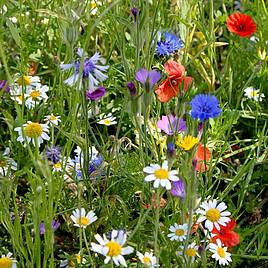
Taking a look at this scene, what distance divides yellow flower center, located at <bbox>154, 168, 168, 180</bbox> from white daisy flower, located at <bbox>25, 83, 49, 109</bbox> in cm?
55

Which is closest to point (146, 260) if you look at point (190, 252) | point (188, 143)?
point (190, 252)

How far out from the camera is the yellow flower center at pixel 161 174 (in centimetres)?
113

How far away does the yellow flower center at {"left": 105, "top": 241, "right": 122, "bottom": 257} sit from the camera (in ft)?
3.57

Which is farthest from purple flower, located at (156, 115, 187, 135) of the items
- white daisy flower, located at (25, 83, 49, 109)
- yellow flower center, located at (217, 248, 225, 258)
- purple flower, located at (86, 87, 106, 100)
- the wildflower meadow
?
white daisy flower, located at (25, 83, 49, 109)

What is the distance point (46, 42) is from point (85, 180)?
2.14 ft

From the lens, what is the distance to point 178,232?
125 cm

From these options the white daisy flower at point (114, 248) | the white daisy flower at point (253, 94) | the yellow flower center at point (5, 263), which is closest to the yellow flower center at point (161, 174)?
Result: the white daisy flower at point (114, 248)

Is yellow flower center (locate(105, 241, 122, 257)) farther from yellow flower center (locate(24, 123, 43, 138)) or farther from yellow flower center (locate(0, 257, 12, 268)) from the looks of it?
yellow flower center (locate(24, 123, 43, 138))

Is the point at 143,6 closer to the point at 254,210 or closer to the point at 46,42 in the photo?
the point at 254,210

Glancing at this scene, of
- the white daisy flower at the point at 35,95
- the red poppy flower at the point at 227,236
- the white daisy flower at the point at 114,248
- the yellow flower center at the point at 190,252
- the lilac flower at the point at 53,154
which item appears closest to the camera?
the white daisy flower at the point at 114,248

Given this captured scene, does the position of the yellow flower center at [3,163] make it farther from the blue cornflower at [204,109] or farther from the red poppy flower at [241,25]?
the red poppy flower at [241,25]

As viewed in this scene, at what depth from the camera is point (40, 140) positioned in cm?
146

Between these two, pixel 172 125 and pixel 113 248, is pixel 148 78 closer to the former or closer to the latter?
pixel 172 125

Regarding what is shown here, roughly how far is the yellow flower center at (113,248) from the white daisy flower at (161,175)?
0.37 feet
